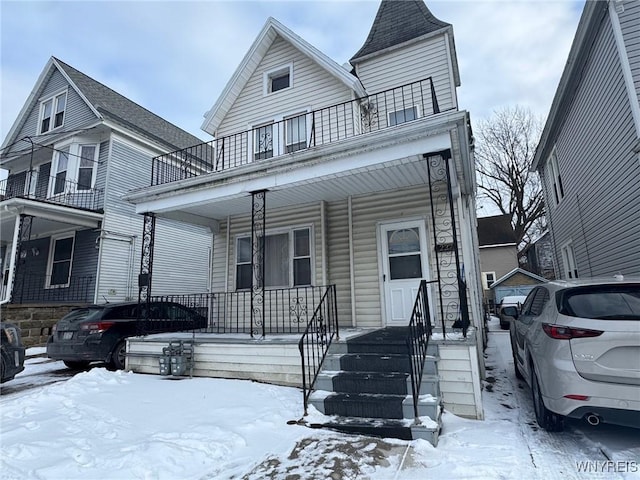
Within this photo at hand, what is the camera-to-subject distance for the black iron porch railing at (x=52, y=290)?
12383mm

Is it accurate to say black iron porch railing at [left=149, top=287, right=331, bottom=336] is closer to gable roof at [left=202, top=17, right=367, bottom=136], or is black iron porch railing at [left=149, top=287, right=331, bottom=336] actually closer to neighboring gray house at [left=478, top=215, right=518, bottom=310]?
gable roof at [left=202, top=17, right=367, bottom=136]

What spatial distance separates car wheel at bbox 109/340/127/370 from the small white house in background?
594mm

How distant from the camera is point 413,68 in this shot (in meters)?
9.15

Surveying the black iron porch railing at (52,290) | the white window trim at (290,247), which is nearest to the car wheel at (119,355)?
the white window trim at (290,247)

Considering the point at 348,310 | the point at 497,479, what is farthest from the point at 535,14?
the point at 497,479

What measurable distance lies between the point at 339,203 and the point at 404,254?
199 cm

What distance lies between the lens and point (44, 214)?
1152cm

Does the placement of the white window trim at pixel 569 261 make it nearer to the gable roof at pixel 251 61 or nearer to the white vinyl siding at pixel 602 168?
the white vinyl siding at pixel 602 168

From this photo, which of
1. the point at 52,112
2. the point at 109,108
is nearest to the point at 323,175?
the point at 109,108

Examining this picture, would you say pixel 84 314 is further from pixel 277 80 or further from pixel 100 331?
pixel 277 80

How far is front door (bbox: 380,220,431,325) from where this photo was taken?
7230 millimetres

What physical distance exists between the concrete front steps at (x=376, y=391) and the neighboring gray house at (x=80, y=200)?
35.9 feet

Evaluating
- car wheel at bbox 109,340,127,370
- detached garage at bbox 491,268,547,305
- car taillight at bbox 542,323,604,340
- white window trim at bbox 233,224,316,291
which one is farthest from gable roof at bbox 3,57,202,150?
detached garage at bbox 491,268,547,305

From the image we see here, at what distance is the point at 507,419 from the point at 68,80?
18.2 meters
